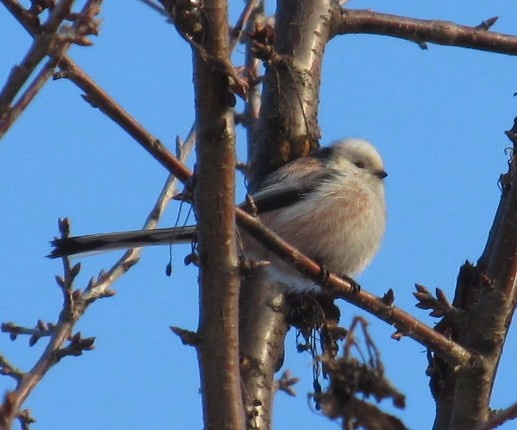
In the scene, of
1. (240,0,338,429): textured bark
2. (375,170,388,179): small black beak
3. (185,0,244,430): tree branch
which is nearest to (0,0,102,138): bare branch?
(185,0,244,430): tree branch

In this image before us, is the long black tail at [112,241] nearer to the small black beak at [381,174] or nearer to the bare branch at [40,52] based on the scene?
the small black beak at [381,174]

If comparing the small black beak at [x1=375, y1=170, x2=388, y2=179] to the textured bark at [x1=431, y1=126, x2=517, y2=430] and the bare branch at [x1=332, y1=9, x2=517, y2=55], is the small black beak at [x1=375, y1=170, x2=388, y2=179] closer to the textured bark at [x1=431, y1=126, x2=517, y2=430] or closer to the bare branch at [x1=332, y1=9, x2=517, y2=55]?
the bare branch at [x1=332, y1=9, x2=517, y2=55]

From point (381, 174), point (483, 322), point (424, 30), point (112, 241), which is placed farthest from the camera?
point (381, 174)

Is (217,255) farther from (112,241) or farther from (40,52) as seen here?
(112,241)

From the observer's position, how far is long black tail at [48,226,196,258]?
340 cm

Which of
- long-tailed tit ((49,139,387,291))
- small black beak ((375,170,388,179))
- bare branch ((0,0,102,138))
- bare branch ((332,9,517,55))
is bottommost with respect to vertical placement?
bare branch ((0,0,102,138))

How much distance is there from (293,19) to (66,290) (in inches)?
69.3

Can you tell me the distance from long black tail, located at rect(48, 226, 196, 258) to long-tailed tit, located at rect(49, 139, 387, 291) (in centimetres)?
14

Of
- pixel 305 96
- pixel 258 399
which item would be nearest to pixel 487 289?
pixel 258 399

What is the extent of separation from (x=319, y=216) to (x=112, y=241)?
1.00 meters

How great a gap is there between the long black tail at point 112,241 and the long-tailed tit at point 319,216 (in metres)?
0.14

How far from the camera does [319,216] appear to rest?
4.23 meters

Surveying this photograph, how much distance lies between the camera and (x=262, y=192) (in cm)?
411

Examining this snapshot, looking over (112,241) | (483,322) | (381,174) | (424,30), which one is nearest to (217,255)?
(483,322)
